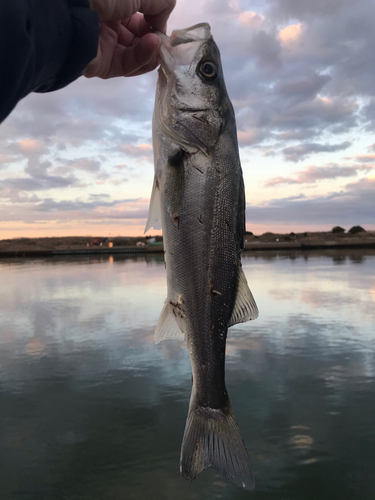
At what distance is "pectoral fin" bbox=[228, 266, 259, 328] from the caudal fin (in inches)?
23.3

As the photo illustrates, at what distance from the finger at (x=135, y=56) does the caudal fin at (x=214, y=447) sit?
2.46 m

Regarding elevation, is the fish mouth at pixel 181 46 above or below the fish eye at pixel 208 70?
above

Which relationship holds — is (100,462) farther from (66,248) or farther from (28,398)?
(66,248)

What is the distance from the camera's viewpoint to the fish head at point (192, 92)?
7.15ft

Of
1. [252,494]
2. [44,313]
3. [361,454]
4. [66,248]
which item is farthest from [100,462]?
[66,248]

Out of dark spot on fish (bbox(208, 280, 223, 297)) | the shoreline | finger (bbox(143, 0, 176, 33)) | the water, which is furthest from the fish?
the shoreline

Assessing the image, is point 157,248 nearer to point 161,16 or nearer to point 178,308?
point 161,16

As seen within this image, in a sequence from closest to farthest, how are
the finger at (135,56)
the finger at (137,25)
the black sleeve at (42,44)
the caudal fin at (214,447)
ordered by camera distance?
1. the black sleeve at (42,44)
2. the caudal fin at (214,447)
3. the finger at (135,56)
4. the finger at (137,25)

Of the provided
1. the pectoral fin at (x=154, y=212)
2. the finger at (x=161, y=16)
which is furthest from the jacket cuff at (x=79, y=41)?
the pectoral fin at (x=154, y=212)

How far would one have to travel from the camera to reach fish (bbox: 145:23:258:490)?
2.12 meters

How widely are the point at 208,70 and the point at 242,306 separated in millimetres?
1555

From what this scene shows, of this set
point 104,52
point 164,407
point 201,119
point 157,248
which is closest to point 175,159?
point 201,119

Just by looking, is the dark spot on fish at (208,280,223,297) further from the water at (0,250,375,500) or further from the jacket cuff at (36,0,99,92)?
the water at (0,250,375,500)

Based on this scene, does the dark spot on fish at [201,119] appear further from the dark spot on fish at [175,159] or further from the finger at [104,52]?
the finger at [104,52]
